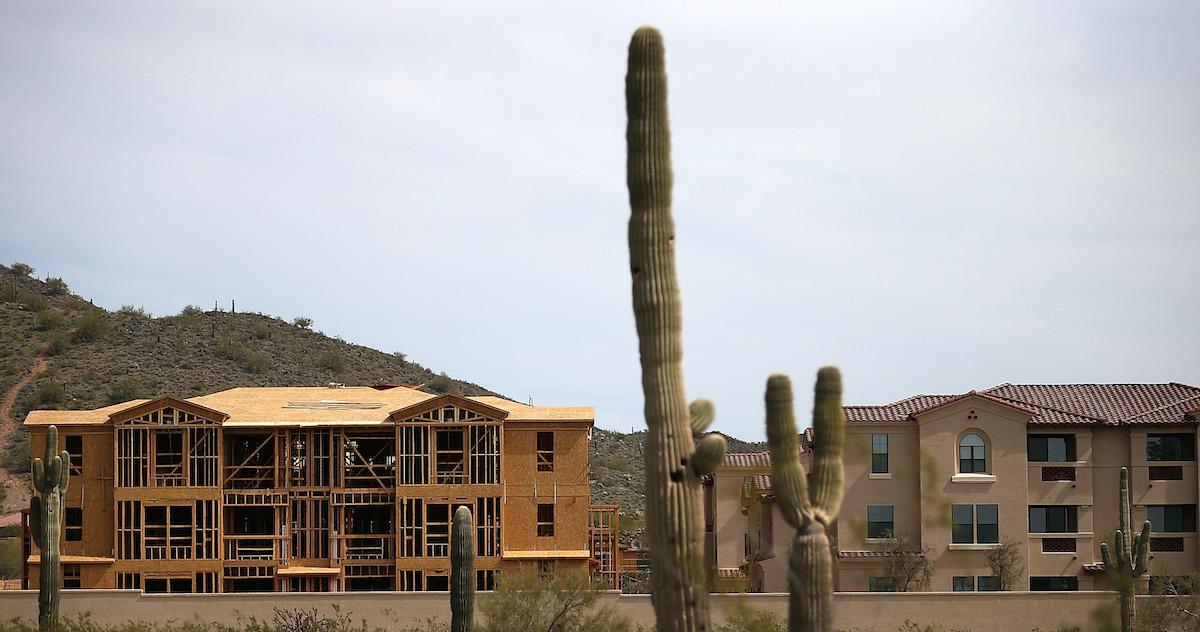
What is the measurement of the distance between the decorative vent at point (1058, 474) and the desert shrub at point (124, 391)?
50669 millimetres

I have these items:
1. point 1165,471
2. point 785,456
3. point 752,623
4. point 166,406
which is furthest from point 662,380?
point 1165,471

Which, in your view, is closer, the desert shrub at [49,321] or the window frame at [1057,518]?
the window frame at [1057,518]

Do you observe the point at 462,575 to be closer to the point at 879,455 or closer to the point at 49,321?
the point at 879,455

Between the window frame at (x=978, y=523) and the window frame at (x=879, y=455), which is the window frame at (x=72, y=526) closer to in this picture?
the window frame at (x=879, y=455)

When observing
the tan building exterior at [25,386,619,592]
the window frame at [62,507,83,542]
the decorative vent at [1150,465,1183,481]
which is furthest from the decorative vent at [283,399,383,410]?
the decorative vent at [1150,465,1183,481]

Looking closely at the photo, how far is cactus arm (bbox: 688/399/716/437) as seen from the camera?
799 inches

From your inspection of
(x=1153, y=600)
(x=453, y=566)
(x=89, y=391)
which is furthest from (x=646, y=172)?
(x=89, y=391)

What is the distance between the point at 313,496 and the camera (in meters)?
52.1

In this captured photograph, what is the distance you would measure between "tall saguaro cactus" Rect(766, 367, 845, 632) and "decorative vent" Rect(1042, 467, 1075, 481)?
34.3 metres

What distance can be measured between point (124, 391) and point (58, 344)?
38.2ft

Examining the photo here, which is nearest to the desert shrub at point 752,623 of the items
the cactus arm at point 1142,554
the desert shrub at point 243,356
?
the cactus arm at point 1142,554

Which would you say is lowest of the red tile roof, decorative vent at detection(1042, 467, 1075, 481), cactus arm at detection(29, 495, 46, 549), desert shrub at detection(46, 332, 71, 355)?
cactus arm at detection(29, 495, 46, 549)

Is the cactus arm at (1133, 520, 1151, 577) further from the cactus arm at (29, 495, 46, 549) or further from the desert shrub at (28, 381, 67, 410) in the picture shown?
the desert shrub at (28, 381, 67, 410)

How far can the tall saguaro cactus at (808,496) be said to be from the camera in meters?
19.9
